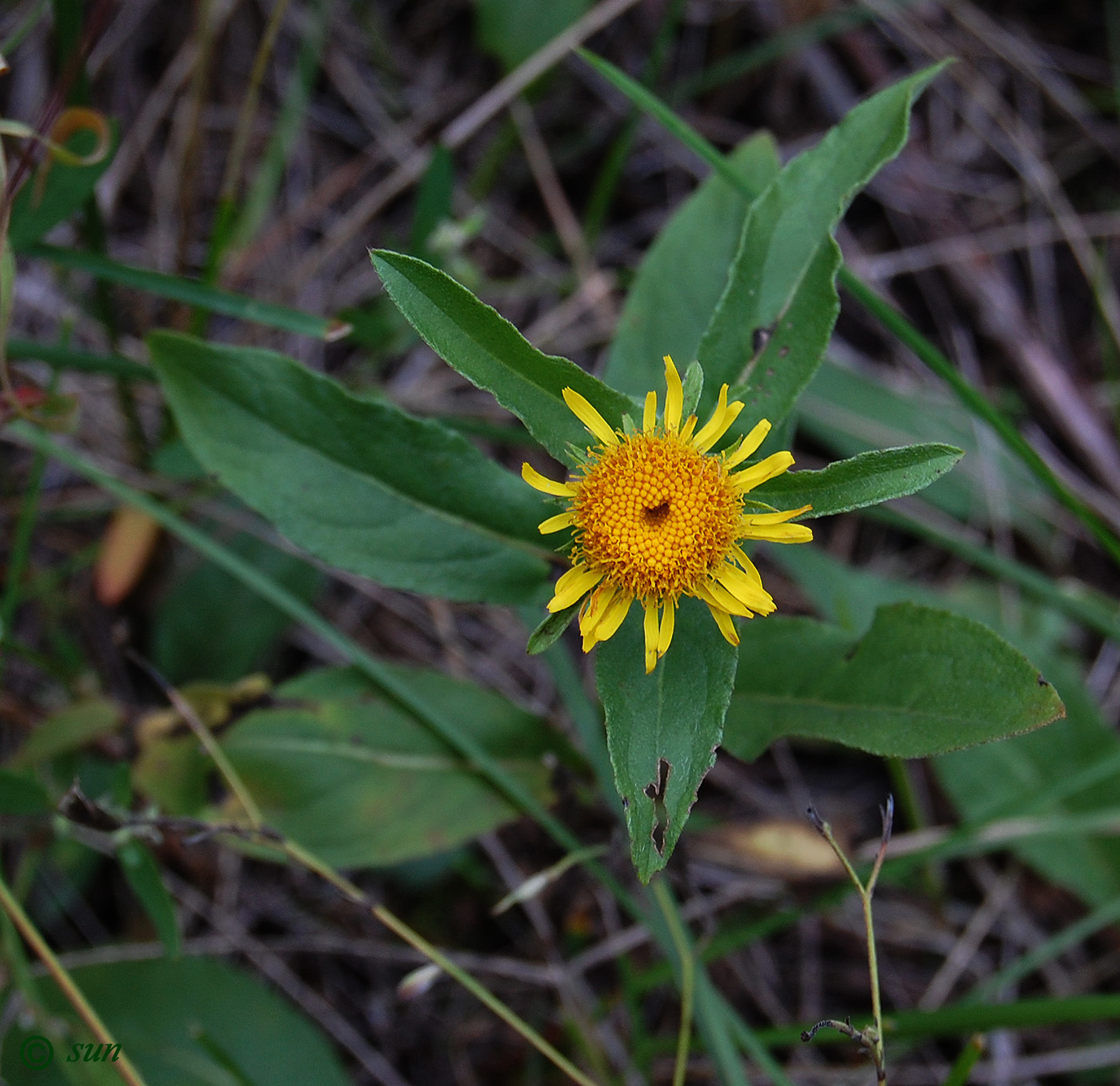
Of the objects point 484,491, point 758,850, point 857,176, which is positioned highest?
point 857,176

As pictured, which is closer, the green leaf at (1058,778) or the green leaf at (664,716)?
the green leaf at (664,716)

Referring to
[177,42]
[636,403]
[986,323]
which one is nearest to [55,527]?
[177,42]

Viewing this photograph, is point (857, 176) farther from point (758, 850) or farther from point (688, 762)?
point (758, 850)

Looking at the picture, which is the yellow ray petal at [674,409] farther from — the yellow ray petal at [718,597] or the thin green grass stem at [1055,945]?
the thin green grass stem at [1055,945]

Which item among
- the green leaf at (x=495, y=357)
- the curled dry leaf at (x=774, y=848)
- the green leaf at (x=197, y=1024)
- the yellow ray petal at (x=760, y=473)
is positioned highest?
the green leaf at (x=495, y=357)

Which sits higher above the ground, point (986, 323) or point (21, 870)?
point (986, 323)

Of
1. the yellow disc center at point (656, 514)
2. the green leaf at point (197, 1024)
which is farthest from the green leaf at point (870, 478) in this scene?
the green leaf at point (197, 1024)

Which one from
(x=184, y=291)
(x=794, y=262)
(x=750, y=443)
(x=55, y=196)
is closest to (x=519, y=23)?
(x=184, y=291)

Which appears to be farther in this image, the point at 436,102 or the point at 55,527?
the point at 436,102

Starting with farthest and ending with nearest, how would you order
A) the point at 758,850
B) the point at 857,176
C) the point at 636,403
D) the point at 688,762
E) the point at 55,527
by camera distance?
the point at 55,527 → the point at 758,850 → the point at 857,176 → the point at 636,403 → the point at 688,762
